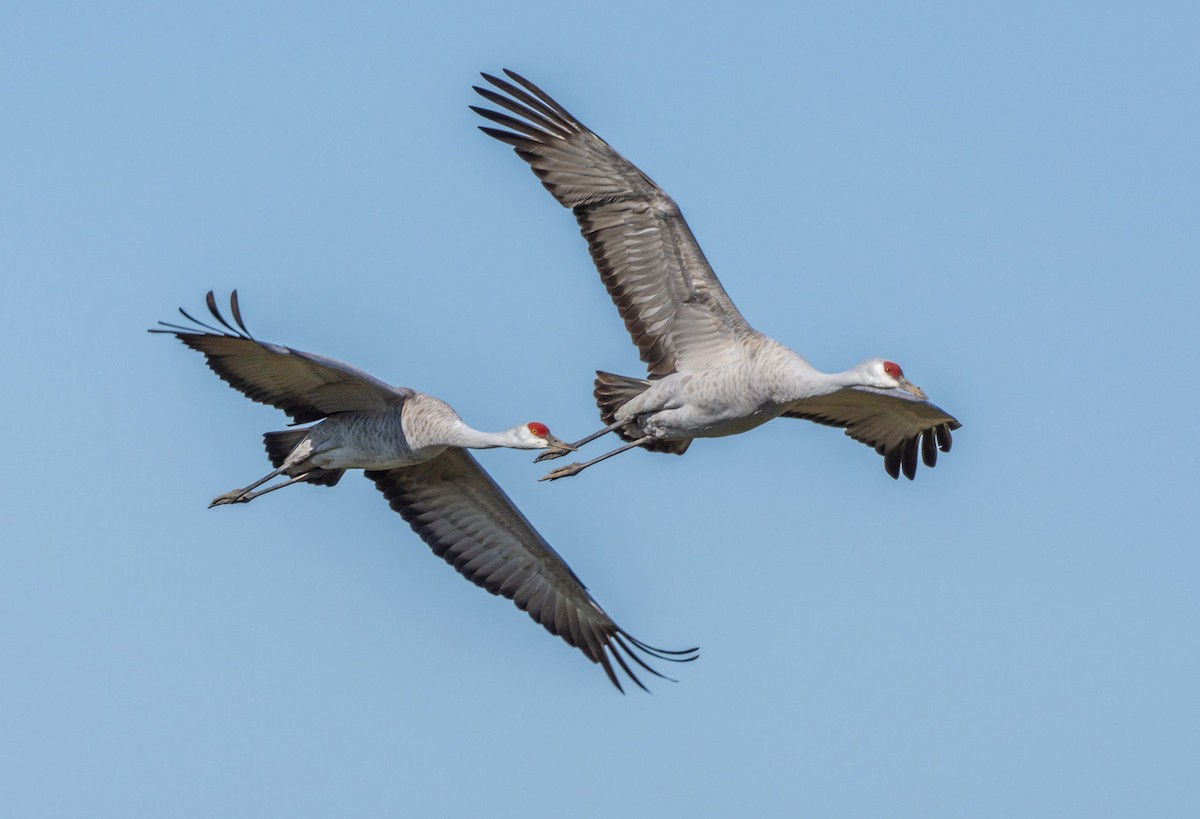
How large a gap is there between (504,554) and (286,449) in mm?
2192

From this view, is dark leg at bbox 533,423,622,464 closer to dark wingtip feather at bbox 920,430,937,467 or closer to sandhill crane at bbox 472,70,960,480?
sandhill crane at bbox 472,70,960,480

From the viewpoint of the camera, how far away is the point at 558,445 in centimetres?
1791

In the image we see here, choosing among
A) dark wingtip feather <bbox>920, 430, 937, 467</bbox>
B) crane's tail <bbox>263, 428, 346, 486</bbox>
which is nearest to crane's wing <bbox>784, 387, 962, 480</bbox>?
dark wingtip feather <bbox>920, 430, 937, 467</bbox>

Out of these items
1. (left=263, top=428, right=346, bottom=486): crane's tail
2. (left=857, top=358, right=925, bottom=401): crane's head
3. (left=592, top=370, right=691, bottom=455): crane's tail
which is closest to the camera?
(left=857, top=358, right=925, bottom=401): crane's head

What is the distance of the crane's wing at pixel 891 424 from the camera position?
18906mm

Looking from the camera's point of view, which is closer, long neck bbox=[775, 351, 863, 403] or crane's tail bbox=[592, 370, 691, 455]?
long neck bbox=[775, 351, 863, 403]

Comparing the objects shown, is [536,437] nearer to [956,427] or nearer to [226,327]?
[226,327]

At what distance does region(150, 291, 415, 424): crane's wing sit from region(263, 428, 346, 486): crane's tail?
0.32 metres

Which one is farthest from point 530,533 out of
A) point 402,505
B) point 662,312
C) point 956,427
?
point 956,427

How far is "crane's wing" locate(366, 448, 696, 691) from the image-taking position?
19.4 metres

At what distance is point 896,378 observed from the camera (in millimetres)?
16828

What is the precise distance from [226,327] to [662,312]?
3506 mm

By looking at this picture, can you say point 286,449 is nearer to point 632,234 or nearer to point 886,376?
point 632,234

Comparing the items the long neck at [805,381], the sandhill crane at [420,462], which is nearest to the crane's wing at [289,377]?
the sandhill crane at [420,462]
